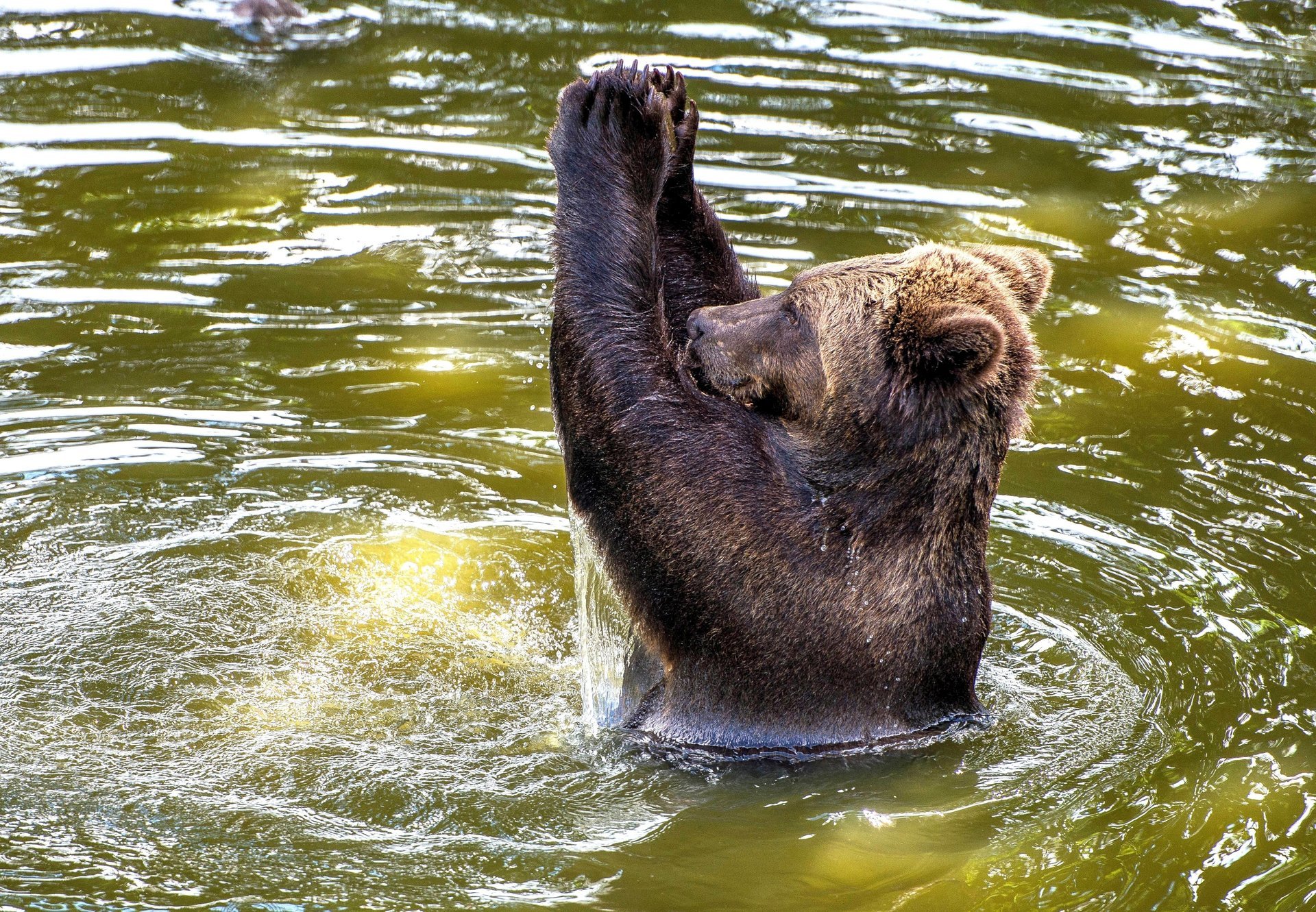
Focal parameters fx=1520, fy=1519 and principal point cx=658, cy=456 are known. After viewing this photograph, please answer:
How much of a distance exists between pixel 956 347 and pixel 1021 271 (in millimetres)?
1056

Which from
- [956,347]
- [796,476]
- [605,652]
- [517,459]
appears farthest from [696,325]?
[517,459]

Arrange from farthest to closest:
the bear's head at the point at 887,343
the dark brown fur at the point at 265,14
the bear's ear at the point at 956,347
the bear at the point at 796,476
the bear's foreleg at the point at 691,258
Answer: the dark brown fur at the point at 265,14, the bear's foreleg at the point at 691,258, the bear at the point at 796,476, the bear's head at the point at 887,343, the bear's ear at the point at 956,347

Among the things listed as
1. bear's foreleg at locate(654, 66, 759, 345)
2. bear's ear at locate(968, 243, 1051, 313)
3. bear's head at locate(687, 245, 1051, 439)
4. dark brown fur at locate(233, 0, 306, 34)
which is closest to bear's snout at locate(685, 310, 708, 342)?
bear's head at locate(687, 245, 1051, 439)

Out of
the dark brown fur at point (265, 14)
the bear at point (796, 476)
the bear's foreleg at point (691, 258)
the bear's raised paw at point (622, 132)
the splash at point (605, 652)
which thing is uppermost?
the dark brown fur at point (265, 14)

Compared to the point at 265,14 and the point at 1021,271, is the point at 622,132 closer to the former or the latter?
the point at 1021,271

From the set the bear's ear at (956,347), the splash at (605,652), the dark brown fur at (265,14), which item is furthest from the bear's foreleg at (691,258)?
the dark brown fur at (265,14)

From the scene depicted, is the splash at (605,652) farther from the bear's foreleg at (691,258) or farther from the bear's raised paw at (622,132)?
the bear's raised paw at (622,132)

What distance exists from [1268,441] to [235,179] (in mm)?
7241

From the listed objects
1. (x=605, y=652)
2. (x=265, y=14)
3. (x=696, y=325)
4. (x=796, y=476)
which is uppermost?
(x=265, y=14)

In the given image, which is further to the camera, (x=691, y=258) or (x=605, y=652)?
(x=691, y=258)

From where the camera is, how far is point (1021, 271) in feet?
20.7

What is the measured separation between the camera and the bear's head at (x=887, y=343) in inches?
223

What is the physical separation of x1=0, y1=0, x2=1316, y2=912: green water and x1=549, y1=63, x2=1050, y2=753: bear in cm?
34

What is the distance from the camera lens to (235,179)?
1105 centimetres
